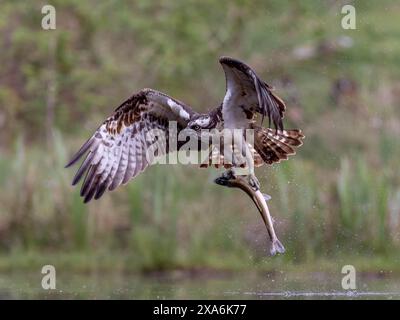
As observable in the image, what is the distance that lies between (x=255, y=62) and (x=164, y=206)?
5.23 metres

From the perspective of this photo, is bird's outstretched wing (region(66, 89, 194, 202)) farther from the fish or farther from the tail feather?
the fish

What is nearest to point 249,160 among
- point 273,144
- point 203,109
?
point 273,144

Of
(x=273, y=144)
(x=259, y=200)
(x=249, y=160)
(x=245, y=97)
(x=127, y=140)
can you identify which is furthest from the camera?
(x=127, y=140)

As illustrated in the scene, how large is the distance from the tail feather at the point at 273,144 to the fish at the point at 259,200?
910 millimetres

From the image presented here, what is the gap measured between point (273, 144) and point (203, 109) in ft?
21.5

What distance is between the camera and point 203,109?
709 inches

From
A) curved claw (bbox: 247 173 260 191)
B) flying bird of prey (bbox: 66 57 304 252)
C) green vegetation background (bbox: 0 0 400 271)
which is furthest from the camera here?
green vegetation background (bbox: 0 0 400 271)

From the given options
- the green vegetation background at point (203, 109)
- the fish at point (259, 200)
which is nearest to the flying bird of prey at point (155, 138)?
the fish at point (259, 200)

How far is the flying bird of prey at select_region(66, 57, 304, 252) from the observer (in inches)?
432

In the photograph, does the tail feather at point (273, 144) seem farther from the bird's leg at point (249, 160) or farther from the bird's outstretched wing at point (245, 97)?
the bird's outstretched wing at point (245, 97)

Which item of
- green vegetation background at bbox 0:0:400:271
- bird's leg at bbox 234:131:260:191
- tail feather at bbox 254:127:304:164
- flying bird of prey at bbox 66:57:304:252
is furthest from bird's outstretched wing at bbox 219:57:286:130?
green vegetation background at bbox 0:0:400:271

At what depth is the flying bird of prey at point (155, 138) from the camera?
10961 millimetres

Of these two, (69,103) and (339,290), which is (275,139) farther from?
(69,103)

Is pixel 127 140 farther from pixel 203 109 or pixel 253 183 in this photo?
pixel 203 109
